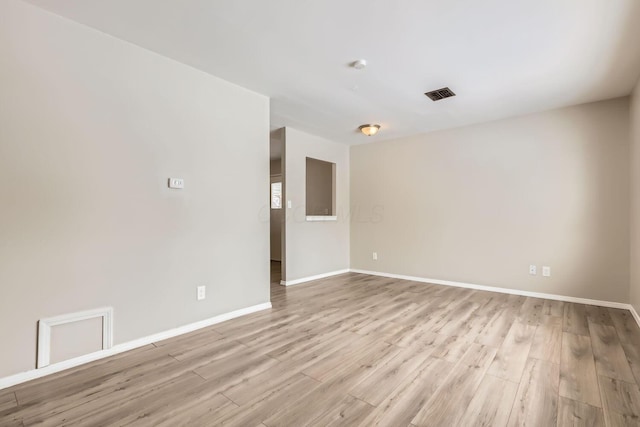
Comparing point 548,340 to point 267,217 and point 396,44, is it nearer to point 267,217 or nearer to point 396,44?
point 396,44

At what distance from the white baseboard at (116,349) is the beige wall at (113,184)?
0.05 m

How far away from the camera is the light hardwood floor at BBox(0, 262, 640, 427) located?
163cm

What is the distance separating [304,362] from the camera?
2.22 meters

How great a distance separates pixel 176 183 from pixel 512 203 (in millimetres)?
4174

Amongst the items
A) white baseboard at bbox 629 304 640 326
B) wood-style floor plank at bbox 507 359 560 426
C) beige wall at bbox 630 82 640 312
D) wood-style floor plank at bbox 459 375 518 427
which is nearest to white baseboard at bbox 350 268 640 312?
white baseboard at bbox 629 304 640 326

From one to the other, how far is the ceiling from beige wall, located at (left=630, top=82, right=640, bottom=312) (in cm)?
29

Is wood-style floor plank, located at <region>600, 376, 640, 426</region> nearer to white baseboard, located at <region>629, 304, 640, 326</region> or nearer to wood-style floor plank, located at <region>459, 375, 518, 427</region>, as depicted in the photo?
wood-style floor plank, located at <region>459, 375, 518, 427</region>

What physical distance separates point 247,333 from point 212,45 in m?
2.47

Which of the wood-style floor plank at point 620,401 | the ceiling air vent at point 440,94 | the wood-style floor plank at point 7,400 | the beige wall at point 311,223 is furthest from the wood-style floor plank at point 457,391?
the beige wall at point 311,223

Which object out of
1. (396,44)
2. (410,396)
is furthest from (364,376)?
(396,44)

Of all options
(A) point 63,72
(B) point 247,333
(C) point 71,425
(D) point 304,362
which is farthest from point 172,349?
(A) point 63,72

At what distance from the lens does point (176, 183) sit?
2.72 metres

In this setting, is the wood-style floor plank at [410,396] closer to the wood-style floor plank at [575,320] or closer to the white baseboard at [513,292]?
the wood-style floor plank at [575,320]

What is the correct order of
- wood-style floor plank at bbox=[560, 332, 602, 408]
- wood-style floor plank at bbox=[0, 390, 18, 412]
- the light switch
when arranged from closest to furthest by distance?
wood-style floor plank at bbox=[0, 390, 18, 412]
wood-style floor plank at bbox=[560, 332, 602, 408]
the light switch
